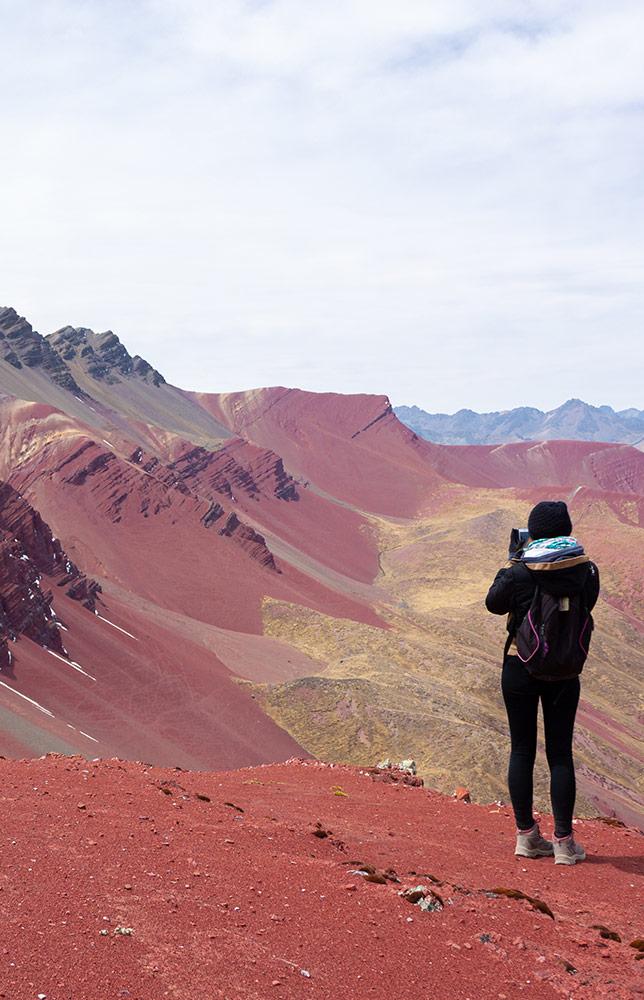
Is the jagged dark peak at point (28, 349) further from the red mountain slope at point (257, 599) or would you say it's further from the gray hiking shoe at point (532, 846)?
the gray hiking shoe at point (532, 846)

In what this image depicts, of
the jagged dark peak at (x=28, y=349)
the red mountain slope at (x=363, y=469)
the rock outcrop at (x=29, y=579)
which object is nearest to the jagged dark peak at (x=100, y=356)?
the jagged dark peak at (x=28, y=349)

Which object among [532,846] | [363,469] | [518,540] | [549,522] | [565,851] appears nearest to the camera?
[549,522]

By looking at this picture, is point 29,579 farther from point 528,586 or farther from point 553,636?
point 553,636

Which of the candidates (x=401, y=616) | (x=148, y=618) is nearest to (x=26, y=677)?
(x=148, y=618)

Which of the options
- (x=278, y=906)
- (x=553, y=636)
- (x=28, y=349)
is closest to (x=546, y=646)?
(x=553, y=636)

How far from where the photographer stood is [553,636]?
8.17 metres

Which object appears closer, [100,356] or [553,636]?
[553,636]

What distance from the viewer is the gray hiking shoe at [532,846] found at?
8.95 meters

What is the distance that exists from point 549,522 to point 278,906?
4.17 metres

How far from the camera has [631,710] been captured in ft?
244

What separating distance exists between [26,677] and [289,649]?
28.5 meters

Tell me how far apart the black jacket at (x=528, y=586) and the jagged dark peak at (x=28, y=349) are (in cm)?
13577

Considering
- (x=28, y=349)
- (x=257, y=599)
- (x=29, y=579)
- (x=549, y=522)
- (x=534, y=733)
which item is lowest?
(x=257, y=599)

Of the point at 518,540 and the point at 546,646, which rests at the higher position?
the point at 518,540
